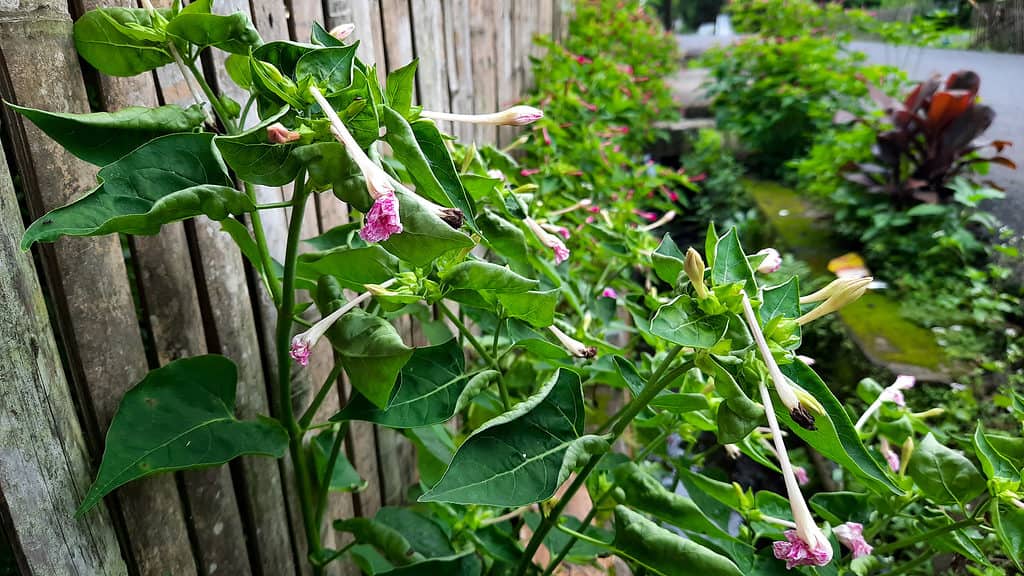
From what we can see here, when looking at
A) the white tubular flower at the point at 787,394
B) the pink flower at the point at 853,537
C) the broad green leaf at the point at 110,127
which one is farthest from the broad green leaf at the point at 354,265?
the pink flower at the point at 853,537

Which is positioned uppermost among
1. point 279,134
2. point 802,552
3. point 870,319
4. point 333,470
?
point 279,134

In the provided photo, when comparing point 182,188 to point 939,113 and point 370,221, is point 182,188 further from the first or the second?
point 939,113

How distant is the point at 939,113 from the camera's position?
13.0 ft

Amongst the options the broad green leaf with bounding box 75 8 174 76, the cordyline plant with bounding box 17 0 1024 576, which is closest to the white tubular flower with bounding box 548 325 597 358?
the cordyline plant with bounding box 17 0 1024 576

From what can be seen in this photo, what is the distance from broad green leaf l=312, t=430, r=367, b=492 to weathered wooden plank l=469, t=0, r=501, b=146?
1.43 meters

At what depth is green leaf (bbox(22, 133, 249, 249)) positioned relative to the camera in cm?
69

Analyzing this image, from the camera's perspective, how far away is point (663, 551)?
0.96 meters

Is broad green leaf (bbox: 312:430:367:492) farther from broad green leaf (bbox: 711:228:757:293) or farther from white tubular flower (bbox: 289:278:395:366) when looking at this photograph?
broad green leaf (bbox: 711:228:757:293)

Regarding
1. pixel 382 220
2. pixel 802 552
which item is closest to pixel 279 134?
pixel 382 220

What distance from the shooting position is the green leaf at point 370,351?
85 cm

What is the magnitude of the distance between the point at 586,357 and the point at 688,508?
0.92 feet

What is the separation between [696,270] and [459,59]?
Result: 1759 mm

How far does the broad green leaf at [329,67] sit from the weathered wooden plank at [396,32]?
1001 millimetres

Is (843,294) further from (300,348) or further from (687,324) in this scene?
(300,348)
